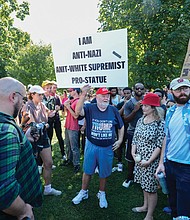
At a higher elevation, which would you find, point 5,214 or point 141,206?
point 5,214

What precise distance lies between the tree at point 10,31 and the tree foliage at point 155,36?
6161 mm

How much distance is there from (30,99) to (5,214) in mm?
2556

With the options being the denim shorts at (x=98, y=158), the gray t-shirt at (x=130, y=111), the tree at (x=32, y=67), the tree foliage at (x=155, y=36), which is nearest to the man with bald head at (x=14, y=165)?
the denim shorts at (x=98, y=158)

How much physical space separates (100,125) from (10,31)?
38.5 ft

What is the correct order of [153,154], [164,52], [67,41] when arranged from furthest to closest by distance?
[164,52]
[67,41]
[153,154]

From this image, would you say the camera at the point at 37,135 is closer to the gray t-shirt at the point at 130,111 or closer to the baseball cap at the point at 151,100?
the baseball cap at the point at 151,100

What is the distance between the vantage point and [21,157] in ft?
5.05

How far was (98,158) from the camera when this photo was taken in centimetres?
335

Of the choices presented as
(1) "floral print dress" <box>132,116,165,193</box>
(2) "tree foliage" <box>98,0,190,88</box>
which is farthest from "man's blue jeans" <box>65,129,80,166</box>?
(2) "tree foliage" <box>98,0,190,88</box>

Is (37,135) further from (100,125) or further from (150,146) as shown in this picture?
(150,146)

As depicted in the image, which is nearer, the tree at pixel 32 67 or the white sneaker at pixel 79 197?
the white sneaker at pixel 79 197

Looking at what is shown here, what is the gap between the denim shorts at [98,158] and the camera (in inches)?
131

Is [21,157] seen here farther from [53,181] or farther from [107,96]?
[53,181]

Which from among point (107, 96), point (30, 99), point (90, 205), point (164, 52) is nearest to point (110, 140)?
point (107, 96)
